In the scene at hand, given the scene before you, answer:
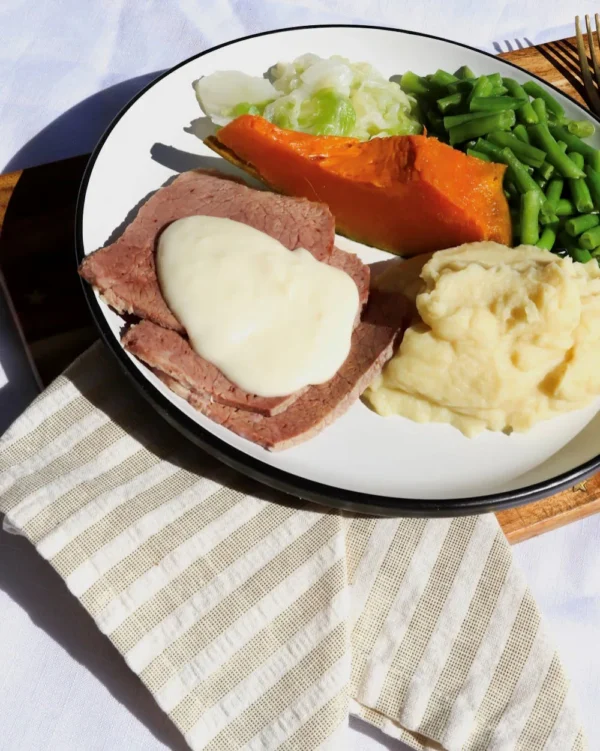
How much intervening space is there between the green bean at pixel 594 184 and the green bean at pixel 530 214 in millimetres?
258

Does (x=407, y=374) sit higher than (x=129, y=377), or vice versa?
(x=129, y=377)

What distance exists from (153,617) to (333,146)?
5.92ft

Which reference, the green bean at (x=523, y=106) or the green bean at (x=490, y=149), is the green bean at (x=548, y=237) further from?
the green bean at (x=523, y=106)

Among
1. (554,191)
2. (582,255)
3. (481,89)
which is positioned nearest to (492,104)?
(481,89)

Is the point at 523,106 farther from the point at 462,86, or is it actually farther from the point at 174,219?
the point at 174,219

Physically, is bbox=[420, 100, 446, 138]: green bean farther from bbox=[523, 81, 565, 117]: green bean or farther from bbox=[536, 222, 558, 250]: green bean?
bbox=[536, 222, 558, 250]: green bean

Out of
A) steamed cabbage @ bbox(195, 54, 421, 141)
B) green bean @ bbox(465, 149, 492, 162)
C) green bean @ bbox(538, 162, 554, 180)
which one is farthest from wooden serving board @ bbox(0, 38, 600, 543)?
green bean @ bbox(465, 149, 492, 162)

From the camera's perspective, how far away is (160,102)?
9.96 feet

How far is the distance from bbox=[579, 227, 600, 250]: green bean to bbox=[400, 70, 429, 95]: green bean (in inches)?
40.8

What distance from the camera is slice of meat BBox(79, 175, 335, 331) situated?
7.62 feet

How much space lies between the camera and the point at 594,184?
2.91 m

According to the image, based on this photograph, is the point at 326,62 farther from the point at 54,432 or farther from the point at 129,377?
the point at 54,432

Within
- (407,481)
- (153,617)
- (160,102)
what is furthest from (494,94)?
(153,617)

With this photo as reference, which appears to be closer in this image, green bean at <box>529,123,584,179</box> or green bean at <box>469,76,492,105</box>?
green bean at <box>529,123,584,179</box>
